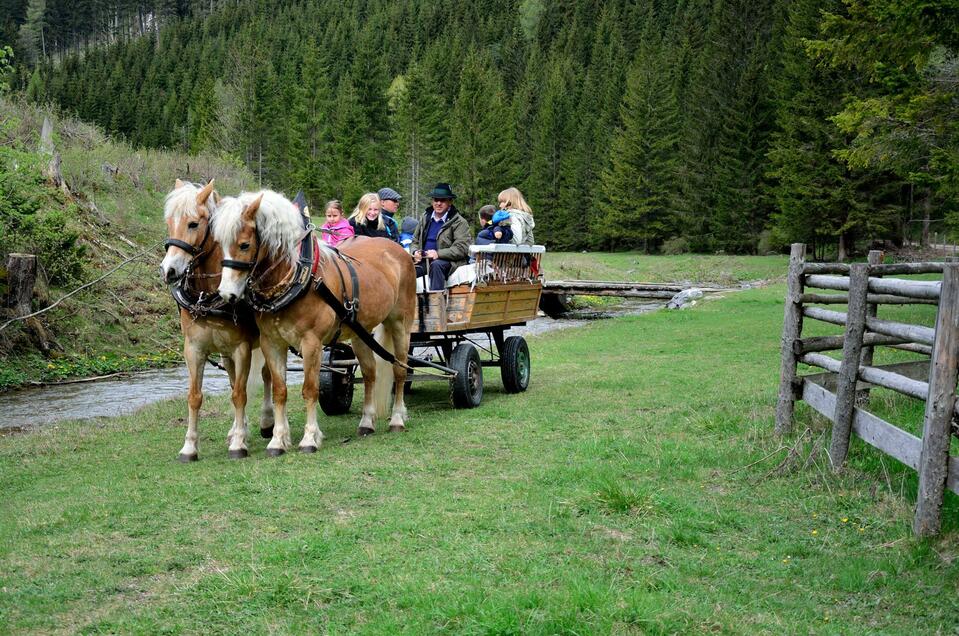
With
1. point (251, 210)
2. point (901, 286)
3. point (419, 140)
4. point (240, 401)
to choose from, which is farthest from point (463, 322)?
point (419, 140)

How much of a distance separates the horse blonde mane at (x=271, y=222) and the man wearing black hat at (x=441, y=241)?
2.75 meters

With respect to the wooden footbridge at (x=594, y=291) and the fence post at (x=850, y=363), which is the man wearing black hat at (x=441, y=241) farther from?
the wooden footbridge at (x=594, y=291)

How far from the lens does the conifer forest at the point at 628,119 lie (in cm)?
1533

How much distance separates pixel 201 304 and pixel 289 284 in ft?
2.47

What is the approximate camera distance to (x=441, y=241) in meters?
10.2

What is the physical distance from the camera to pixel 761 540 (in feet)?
15.7

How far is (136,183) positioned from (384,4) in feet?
351

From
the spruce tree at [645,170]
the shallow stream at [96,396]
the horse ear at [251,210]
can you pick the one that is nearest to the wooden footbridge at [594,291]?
the shallow stream at [96,396]

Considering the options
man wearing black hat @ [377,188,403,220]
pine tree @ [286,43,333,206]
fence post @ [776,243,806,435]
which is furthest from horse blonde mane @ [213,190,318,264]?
pine tree @ [286,43,333,206]

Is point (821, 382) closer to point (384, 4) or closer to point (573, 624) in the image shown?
point (573, 624)

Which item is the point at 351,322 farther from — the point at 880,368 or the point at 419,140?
the point at 419,140

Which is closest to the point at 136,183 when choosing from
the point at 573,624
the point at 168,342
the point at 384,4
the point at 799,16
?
the point at 168,342

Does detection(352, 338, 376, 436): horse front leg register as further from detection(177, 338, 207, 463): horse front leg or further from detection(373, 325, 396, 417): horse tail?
detection(177, 338, 207, 463): horse front leg

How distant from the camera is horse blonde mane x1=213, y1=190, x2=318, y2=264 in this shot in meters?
6.86
